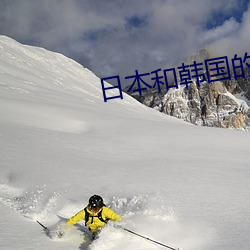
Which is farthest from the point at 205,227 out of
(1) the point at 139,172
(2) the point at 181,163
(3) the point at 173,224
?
(2) the point at 181,163

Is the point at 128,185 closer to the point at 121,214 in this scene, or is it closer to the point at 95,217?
the point at 121,214

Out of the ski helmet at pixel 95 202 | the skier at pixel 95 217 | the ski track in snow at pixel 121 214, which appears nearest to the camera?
the ski track in snow at pixel 121 214

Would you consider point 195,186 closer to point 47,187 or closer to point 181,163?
point 181,163

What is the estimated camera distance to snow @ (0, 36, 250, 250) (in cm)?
530

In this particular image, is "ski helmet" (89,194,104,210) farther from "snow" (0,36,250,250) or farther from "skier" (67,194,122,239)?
"snow" (0,36,250,250)

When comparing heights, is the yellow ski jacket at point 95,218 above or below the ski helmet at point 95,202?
below

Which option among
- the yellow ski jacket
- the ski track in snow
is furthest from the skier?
the ski track in snow

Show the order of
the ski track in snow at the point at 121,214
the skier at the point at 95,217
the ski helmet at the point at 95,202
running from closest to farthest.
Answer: the ski track in snow at the point at 121,214, the ski helmet at the point at 95,202, the skier at the point at 95,217

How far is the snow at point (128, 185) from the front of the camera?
5301 millimetres

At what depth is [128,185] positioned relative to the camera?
25.7 ft

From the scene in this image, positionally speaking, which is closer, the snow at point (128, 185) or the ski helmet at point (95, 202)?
the snow at point (128, 185)

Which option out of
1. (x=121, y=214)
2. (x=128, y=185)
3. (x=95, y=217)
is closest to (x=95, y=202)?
(x=95, y=217)

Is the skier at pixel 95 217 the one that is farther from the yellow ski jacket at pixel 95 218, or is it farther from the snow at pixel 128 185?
the snow at pixel 128 185

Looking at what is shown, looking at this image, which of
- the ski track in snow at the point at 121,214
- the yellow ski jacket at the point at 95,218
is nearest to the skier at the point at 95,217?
the yellow ski jacket at the point at 95,218
